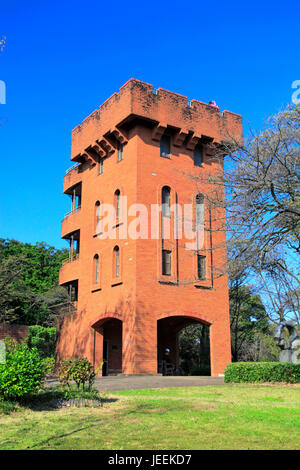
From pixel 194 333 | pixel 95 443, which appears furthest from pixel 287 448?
pixel 194 333

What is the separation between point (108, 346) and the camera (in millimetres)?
28766

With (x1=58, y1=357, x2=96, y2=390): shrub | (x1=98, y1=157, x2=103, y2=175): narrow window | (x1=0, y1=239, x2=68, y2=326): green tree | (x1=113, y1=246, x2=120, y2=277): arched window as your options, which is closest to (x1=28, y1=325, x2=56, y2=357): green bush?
(x1=0, y1=239, x2=68, y2=326): green tree

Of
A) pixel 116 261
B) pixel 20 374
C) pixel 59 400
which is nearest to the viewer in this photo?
pixel 20 374

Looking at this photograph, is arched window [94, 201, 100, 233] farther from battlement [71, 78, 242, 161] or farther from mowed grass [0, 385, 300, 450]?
mowed grass [0, 385, 300, 450]

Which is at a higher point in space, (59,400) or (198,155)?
(198,155)

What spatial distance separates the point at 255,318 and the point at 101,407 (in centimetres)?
3822

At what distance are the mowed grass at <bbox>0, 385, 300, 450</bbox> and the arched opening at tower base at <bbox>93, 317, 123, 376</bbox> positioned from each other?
15.3 metres

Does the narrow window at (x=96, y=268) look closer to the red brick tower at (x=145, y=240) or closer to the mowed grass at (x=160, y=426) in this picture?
the red brick tower at (x=145, y=240)

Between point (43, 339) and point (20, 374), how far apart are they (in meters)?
25.6

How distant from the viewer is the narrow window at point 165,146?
25930mm

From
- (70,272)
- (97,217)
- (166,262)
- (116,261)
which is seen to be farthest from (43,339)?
(166,262)

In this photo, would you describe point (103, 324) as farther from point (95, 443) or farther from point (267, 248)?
point (95, 443)

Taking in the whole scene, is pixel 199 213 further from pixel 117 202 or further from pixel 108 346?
pixel 108 346

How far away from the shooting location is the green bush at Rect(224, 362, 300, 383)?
18188 mm
